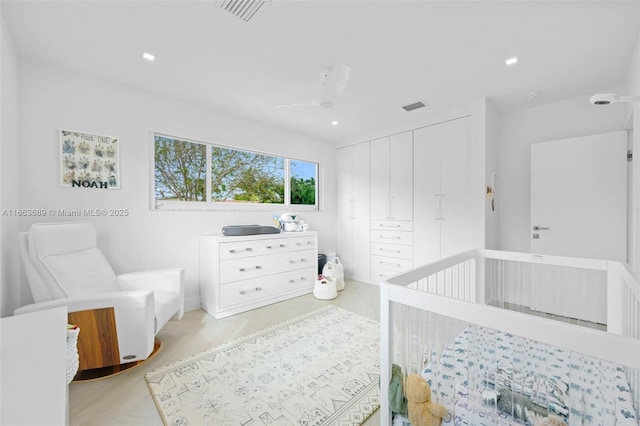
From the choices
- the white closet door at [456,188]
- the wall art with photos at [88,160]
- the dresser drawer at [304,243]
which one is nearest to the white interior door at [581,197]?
the white closet door at [456,188]

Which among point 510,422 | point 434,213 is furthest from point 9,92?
point 434,213

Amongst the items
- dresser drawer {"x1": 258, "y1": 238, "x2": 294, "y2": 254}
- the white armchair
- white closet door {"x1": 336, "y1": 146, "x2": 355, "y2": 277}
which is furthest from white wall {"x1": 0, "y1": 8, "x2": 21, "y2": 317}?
white closet door {"x1": 336, "y1": 146, "x2": 355, "y2": 277}

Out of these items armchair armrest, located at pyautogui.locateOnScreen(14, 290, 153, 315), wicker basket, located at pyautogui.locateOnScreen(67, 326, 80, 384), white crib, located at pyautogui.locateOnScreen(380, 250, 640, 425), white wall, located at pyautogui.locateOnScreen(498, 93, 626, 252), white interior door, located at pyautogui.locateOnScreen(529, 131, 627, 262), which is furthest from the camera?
white wall, located at pyautogui.locateOnScreen(498, 93, 626, 252)

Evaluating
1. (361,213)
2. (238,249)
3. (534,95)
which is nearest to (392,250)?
(361,213)

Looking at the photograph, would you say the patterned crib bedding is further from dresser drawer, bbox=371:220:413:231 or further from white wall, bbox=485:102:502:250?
dresser drawer, bbox=371:220:413:231

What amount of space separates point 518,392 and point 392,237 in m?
2.81

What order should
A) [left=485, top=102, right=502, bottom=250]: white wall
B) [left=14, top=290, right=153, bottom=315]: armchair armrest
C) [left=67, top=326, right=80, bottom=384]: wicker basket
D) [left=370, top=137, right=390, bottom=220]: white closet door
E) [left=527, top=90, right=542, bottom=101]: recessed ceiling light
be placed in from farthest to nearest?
[left=370, top=137, right=390, bottom=220]: white closet door < [left=485, top=102, right=502, bottom=250]: white wall < [left=527, top=90, right=542, bottom=101]: recessed ceiling light < [left=14, top=290, right=153, bottom=315]: armchair armrest < [left=67, top=326, right=80, bottom=384]: wicker basket

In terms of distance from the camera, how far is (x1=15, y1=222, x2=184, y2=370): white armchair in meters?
1.60

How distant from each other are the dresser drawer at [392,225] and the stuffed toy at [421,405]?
264 cm

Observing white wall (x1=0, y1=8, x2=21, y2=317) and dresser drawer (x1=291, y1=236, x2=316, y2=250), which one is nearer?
white wall (x1=0, y1=8, x2=21, y2=317)

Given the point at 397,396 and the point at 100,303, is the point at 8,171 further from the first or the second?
the point at 397,396

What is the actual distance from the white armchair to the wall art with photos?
1.77 ft

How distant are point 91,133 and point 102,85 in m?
0.45

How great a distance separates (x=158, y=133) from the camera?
8.95ft
